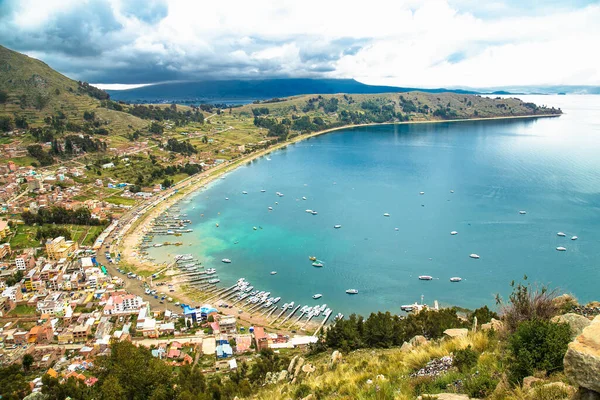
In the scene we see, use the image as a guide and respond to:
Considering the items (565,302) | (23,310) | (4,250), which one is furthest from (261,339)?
(4,250)

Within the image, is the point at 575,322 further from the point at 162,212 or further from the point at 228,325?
the point at 162,212

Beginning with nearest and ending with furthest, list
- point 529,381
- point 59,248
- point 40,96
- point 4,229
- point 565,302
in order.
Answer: point 529,381 < point 565,302 < point 59,248 < point 4,229 < point 40,96

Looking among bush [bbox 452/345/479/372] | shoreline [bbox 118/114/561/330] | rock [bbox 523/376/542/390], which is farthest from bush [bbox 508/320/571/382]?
shoreline [bbox 118/114/561/330]

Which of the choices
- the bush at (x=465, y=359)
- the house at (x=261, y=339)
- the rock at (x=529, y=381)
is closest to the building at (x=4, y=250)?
the house at (x=261, y=339)

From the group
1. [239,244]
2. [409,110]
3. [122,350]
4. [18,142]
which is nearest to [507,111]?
[409,110]

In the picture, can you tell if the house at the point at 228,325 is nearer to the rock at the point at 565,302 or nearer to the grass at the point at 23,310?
the grass at the point at 23,310

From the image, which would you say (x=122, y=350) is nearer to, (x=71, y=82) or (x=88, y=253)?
(x=88, y=253)

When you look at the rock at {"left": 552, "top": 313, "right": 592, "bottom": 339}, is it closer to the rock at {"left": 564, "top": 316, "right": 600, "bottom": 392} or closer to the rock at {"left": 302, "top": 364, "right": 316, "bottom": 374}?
the rock at {"left": 564, "top": 316, "right": 600, "bottom": 392}
